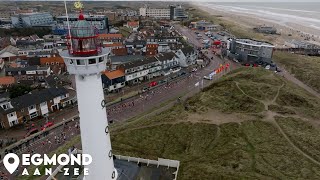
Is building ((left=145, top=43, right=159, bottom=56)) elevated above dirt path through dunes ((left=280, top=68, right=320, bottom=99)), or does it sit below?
above

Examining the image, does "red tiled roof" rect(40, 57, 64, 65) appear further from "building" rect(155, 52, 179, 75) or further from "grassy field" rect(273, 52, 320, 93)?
"grassy field" rect(273, 52, 320, 93)

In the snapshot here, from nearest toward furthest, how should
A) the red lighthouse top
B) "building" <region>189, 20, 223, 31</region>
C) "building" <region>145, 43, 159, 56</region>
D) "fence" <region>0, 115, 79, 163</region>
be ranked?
1. the red lighthouse top
2. "fence" <region>0, 115, 79, 163</region>
3. "building" <region>145, 43, 159, 56</region>
4. "building" <region>189, 20, 223, 31</region>

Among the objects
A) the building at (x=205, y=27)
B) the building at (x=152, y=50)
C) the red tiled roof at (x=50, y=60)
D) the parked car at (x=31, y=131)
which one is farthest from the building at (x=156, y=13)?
the parked car at (x=31, y=131)

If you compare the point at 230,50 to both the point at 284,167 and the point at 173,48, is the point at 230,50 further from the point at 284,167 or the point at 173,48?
the point at 284,167

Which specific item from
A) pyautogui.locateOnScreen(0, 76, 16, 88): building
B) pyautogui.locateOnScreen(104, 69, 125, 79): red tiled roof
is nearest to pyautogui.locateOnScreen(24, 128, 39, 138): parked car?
pyautogui.locateOnScreen(104, 69, 125, 79): red tiled roof

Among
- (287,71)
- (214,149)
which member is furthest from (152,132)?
(287,71)

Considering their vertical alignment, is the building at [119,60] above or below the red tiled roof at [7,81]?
above

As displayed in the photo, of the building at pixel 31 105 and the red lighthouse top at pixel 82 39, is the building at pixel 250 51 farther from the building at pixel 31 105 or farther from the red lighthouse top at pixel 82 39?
the red lighthouse top at pixel 82 39
